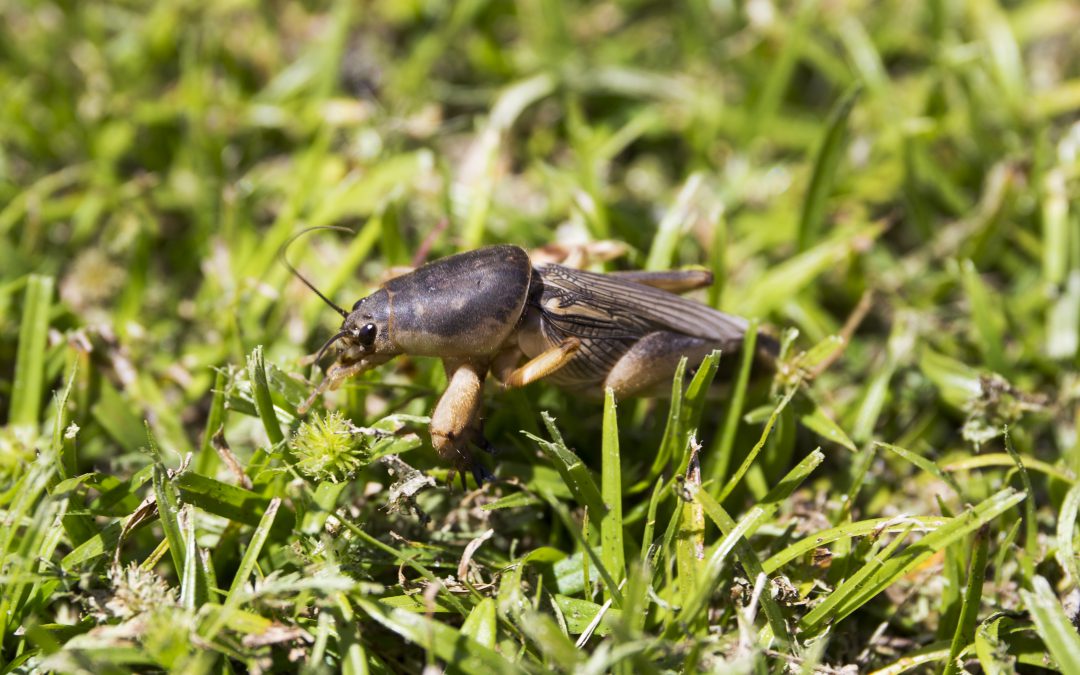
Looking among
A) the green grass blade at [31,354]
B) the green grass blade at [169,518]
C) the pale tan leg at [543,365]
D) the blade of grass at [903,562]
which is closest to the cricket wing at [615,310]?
the pale tan leg at [543,365]

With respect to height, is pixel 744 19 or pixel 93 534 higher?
pixel 744 19

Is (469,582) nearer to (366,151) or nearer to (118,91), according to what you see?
(366,151)

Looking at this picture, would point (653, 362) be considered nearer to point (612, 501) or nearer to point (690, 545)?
point (612, 501)

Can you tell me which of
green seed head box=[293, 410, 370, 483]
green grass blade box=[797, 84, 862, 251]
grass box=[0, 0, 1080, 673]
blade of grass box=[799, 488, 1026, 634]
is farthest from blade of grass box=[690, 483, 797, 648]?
green grass blade box=[797, 84, 862, 251]

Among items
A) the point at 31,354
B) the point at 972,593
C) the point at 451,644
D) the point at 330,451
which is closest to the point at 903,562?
the point at 972,593

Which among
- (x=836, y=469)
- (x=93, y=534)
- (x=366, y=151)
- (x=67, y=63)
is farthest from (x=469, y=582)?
(x=67, y=63)

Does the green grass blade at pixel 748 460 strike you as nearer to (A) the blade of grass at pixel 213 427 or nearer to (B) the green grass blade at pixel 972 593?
(B) the green grass blade at pixel 972 593
